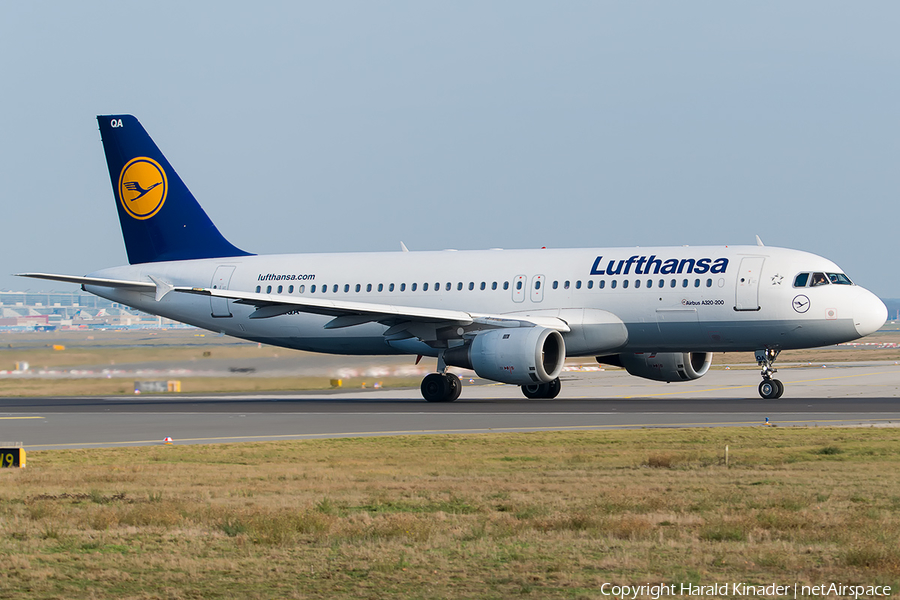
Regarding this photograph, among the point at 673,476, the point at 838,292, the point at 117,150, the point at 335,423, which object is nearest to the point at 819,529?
the point at 673,476

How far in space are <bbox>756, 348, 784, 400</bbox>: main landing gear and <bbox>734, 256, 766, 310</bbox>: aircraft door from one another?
5.81 ft

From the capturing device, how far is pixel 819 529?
11.6m

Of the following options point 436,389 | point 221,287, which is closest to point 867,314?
point 436,389

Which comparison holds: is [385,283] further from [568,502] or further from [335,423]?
[568,502]

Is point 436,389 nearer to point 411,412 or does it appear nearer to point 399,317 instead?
point 399,317

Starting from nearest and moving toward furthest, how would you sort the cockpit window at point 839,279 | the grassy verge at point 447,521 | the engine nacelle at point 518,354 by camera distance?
the grassy verge at point 447,521
the engine nacelle at point 518,354
the cockpit window at point 839,279

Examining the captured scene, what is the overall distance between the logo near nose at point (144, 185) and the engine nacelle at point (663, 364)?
54.1 feet

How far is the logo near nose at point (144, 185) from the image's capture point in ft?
138

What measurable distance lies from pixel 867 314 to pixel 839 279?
4.27ft

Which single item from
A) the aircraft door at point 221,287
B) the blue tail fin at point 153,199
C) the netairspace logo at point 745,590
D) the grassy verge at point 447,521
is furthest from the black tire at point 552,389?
the netairspace logo at point 745,590

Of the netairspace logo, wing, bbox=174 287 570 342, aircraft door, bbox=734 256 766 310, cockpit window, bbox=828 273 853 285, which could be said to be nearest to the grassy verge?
the netairspace logo

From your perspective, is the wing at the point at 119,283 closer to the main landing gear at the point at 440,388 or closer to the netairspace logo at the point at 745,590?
the main landing gear at the point at 440,388

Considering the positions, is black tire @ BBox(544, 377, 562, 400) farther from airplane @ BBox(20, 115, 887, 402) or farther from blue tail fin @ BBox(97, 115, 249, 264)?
blue tail fin @ BBox(97, 115, 249, 264)

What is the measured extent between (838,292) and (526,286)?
8950 mm
